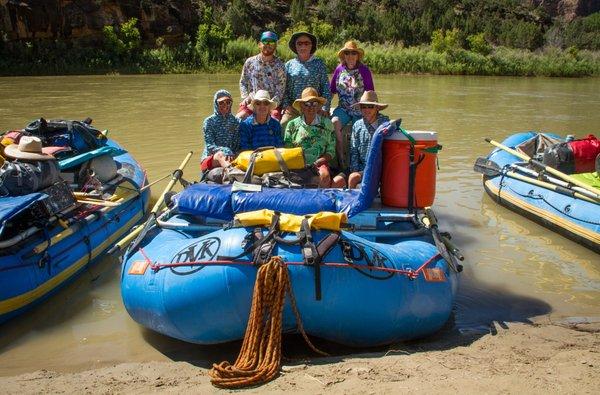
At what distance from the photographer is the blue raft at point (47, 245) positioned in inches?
170

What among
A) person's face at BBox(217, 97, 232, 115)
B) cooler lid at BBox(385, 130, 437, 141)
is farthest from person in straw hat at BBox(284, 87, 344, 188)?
cooler lid at BBox(385, 130, 437, 141)

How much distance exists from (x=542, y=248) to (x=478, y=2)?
55.7 metres

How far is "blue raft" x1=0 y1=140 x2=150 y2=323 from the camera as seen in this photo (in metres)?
4.31

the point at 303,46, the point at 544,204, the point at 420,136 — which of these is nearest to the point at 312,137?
the point at 303,46

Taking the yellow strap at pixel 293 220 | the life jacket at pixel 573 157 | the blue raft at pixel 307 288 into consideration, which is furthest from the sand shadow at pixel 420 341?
the life jacket at pixel 573 157

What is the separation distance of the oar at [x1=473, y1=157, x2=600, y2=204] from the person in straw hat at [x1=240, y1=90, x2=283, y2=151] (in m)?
3.03

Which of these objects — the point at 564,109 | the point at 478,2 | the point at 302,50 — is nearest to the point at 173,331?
the point at 302,50

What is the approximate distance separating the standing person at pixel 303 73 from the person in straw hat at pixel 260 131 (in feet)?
1.46

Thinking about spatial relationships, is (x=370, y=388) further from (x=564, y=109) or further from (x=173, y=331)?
(x=564, y=109)

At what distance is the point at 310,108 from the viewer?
551cm

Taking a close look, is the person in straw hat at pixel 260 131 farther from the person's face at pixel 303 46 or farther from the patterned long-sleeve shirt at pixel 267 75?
the person's face at pixel 303 46

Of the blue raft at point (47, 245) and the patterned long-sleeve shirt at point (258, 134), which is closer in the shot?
the blue raft at point (47, 245)

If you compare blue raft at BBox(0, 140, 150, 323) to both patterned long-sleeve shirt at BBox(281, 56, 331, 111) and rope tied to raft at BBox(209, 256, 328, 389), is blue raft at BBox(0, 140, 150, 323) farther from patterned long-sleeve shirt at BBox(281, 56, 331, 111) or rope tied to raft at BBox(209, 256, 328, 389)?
patterned long-sleeve shirt at BBox(281, 56, 331, 111)

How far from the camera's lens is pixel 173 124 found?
1338 cm
